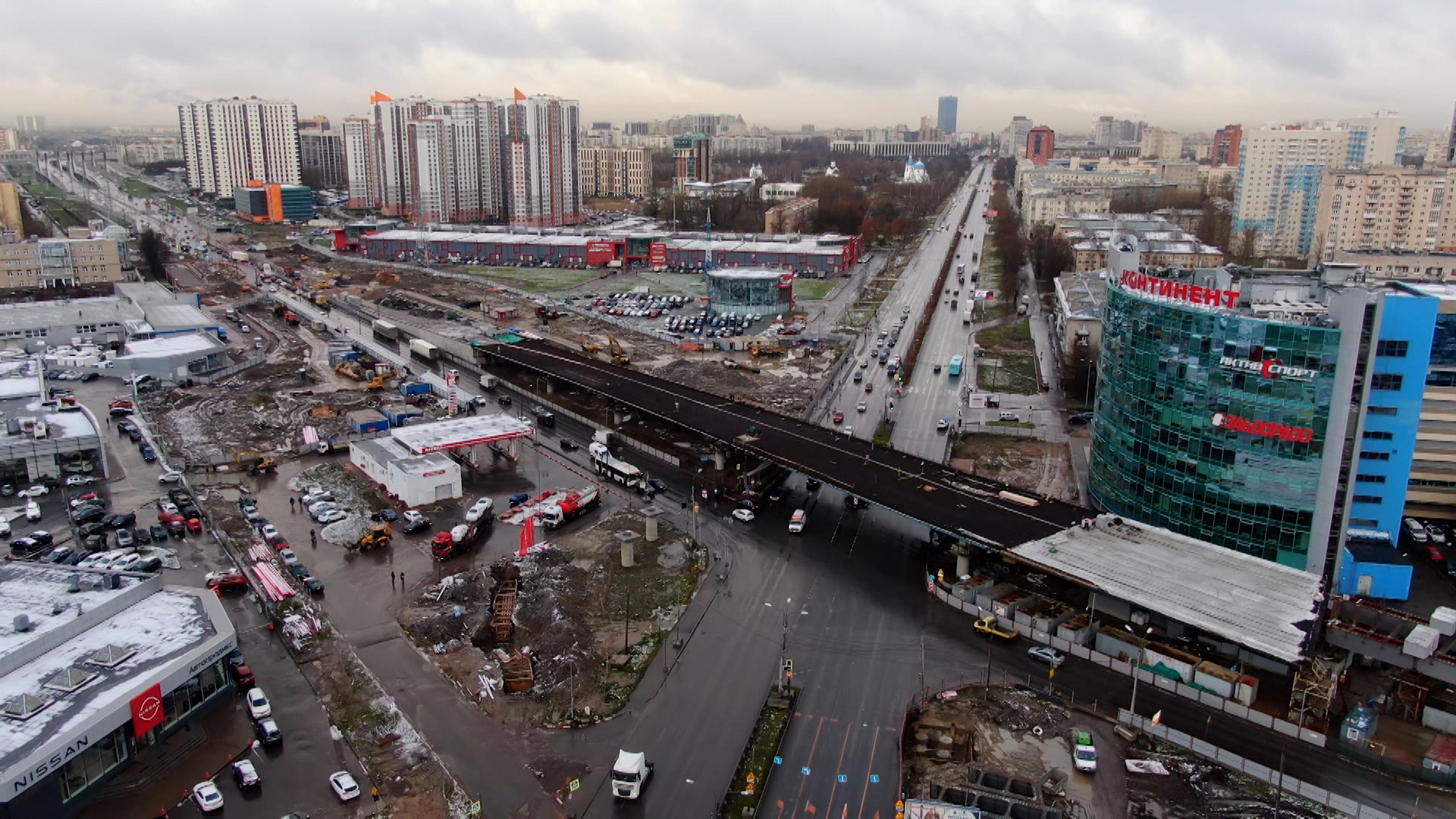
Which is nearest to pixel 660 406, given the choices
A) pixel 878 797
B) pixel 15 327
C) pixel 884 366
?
pixel 884 366

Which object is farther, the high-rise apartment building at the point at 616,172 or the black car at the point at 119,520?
the high-rise apartment building at the point at 616,172

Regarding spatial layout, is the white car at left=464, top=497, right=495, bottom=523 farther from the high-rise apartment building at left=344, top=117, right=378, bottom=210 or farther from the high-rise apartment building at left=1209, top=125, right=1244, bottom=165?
the high-rise apartment building at left=1209, top=125, right=1244, bottom=165

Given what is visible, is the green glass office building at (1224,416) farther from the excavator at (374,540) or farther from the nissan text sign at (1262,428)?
the excavator at (374,540)

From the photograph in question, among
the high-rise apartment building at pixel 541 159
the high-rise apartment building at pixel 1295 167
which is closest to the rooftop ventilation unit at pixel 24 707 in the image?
the high-rise apartment building at pixel 1295 167

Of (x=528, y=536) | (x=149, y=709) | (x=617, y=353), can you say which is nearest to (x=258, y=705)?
(x=149, y=709)

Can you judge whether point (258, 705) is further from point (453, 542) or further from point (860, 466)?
point (860, 466)

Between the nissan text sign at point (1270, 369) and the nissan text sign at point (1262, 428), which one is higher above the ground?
the nissan text sign at point (1270, 369)

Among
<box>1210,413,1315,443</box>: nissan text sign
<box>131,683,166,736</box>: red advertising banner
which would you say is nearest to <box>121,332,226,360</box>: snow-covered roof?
<box>131,683,166,736</box>: red advertising banner

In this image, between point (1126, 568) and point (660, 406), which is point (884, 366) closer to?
point (660, 406)
